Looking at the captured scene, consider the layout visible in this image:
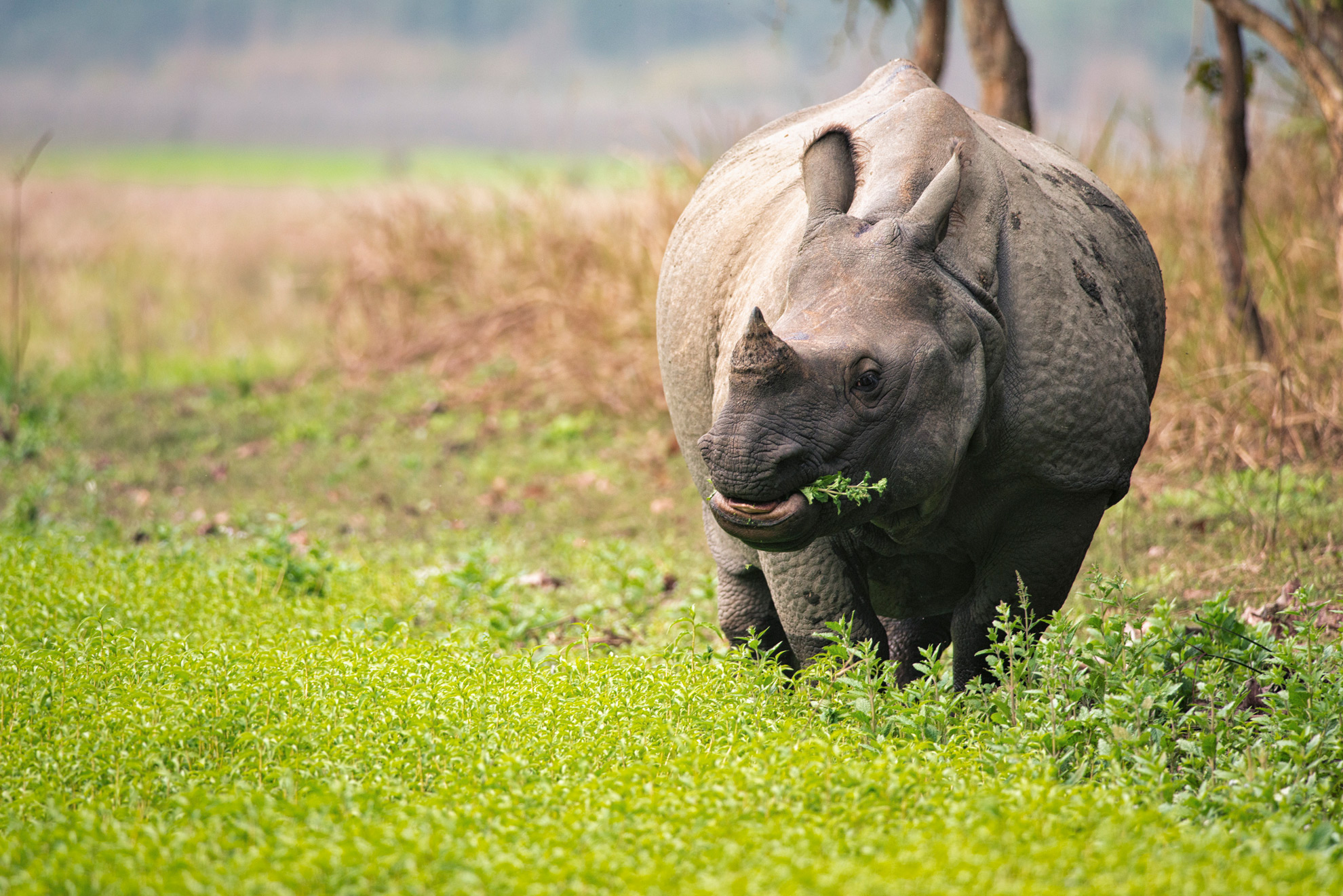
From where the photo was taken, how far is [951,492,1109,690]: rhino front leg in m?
4.12

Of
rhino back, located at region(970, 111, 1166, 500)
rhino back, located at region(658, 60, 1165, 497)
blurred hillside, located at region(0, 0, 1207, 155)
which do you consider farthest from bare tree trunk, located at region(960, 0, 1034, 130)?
→ blurred hillside, located at region(0, 0, 1207, 155)

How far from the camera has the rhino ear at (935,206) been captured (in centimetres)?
375

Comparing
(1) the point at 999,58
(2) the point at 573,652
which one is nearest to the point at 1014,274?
(2) the point at 573,652

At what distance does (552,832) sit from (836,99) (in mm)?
3301

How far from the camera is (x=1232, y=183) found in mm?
7633

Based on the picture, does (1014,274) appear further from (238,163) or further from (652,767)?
(238,163)

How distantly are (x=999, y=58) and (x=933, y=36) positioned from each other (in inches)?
30.6

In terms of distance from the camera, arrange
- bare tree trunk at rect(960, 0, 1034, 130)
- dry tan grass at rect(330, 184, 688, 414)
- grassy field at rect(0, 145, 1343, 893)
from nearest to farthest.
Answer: grassy field at rect(0, 145, 1343, 893) → bare tree trunk at rect(960, 0, 1034, 130) → dry tan grass at rect(330, 184, 688, 414)

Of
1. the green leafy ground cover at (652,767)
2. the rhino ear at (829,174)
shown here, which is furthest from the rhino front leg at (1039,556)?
the rhino ear at (829,174)

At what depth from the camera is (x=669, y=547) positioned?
294 inches

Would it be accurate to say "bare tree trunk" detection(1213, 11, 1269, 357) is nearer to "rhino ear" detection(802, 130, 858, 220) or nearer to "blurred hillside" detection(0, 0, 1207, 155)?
"rhino ear" detection(802, 130, 858, 220)

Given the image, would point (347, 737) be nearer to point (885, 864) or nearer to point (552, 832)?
point (552, 832)

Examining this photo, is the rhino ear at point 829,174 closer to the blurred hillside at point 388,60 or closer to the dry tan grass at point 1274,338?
the dry tan grass at point 1274,338

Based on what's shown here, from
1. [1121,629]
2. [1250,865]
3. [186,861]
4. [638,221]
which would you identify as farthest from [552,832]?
[638,221]
